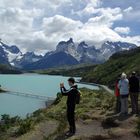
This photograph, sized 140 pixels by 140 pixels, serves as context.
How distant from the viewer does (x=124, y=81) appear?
24.9 meters

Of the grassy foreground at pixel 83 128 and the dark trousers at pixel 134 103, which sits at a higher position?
the dark trousers at pixel 134 103

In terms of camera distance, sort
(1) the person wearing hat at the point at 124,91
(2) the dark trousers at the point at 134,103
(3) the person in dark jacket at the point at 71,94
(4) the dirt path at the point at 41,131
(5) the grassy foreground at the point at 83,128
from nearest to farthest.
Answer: (3) the person in dark jacket at the point at 71,94 < (5) the grassy foreground at the point at 83,128 < (4) the dirt path at the point at 41,131 < (1) the person wearing hat at the point at 124,91 < (2) the dark trousers at the point at 134,103

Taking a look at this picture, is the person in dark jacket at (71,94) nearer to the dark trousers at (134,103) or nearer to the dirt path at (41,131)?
the dirt path at (41,131)

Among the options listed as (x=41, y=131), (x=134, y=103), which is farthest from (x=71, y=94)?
(x=134, y=103)

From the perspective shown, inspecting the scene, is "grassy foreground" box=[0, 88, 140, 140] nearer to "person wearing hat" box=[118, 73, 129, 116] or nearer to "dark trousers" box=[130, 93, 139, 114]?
"person wearing hat" box=[118, 73, 129, 116]

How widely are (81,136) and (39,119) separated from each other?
7.44m

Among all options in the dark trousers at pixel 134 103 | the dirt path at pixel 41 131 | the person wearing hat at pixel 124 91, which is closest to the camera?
the dirt path at pixel 41 131

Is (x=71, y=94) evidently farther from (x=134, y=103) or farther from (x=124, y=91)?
(x=134, y=103)

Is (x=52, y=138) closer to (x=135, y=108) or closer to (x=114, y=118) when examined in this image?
(x=114, y=118)

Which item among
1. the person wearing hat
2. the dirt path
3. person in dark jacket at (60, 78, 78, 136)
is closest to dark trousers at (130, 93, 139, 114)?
the person wearing hat

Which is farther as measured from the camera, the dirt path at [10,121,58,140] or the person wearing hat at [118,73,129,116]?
the person wearing hat at [118,73,129,116]

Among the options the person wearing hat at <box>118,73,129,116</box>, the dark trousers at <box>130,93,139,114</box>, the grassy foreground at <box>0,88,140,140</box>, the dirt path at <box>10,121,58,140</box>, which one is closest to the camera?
the grassy foreground at <box>0,88,140,140</box>

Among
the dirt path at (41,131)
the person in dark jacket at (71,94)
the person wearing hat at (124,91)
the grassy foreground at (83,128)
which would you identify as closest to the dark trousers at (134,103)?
the person wearing hat at (124,91)

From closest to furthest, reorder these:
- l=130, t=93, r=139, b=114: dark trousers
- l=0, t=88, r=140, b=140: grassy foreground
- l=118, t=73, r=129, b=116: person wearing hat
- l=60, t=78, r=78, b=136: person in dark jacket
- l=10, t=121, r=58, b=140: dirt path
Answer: l=60, t=78, r=78, b=136: person in dark jacket
l=0, t=88, r=140, b=140: grassy foreground
l=10, t=121, r=58, b=140: dirt path
l=118, t=73, r=129, b=116: person wearing hat
l=130, t=93, r=139, b=114: dark trousers
